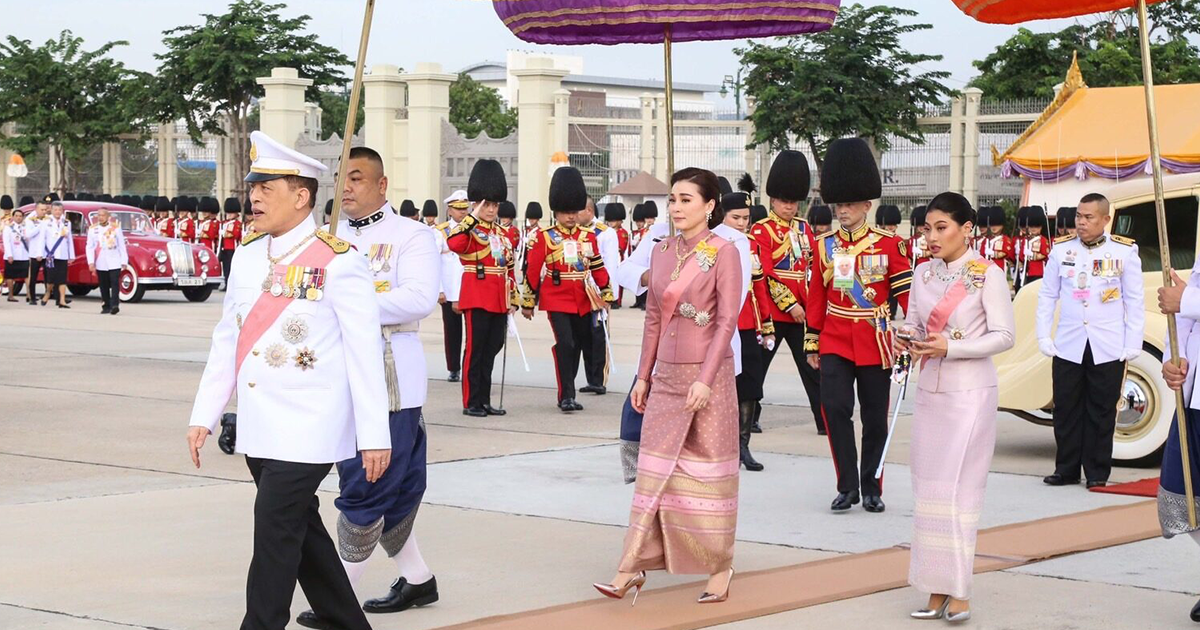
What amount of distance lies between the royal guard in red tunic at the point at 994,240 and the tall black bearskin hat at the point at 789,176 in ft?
39.8

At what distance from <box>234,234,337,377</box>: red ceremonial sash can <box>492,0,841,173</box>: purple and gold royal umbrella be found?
7.57ft

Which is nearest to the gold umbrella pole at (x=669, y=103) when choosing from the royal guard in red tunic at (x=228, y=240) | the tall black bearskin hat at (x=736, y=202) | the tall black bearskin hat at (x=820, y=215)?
the tall black bearskin hat at (x=736, y=202)

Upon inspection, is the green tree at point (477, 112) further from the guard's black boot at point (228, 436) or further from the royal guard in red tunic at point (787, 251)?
the guard's black boot at point (228, 436)

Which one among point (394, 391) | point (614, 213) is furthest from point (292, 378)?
point (614, 213)

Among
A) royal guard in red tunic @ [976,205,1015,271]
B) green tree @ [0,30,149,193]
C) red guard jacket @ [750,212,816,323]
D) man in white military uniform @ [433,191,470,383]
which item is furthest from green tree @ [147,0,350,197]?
red guard jacket @ [750,212,816,323]

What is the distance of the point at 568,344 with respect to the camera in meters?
13.0

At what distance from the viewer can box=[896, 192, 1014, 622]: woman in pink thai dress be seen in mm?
6219

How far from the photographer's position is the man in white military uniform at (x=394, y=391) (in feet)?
19.6

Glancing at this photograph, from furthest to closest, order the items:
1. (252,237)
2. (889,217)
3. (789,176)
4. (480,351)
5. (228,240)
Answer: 1. (228,240)
2. (889,217)
3. (480,351)
4. (789,176)
5. (252,237)

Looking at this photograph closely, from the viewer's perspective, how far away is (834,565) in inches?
281

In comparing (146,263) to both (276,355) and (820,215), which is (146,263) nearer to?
(820,215)

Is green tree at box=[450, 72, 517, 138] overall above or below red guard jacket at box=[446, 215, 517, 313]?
above

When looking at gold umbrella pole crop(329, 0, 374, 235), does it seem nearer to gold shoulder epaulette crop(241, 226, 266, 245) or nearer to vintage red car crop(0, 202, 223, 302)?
gold shoulder epaulette crop(241, 226, 266, 245)

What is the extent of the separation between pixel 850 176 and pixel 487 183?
4948 millimetres
